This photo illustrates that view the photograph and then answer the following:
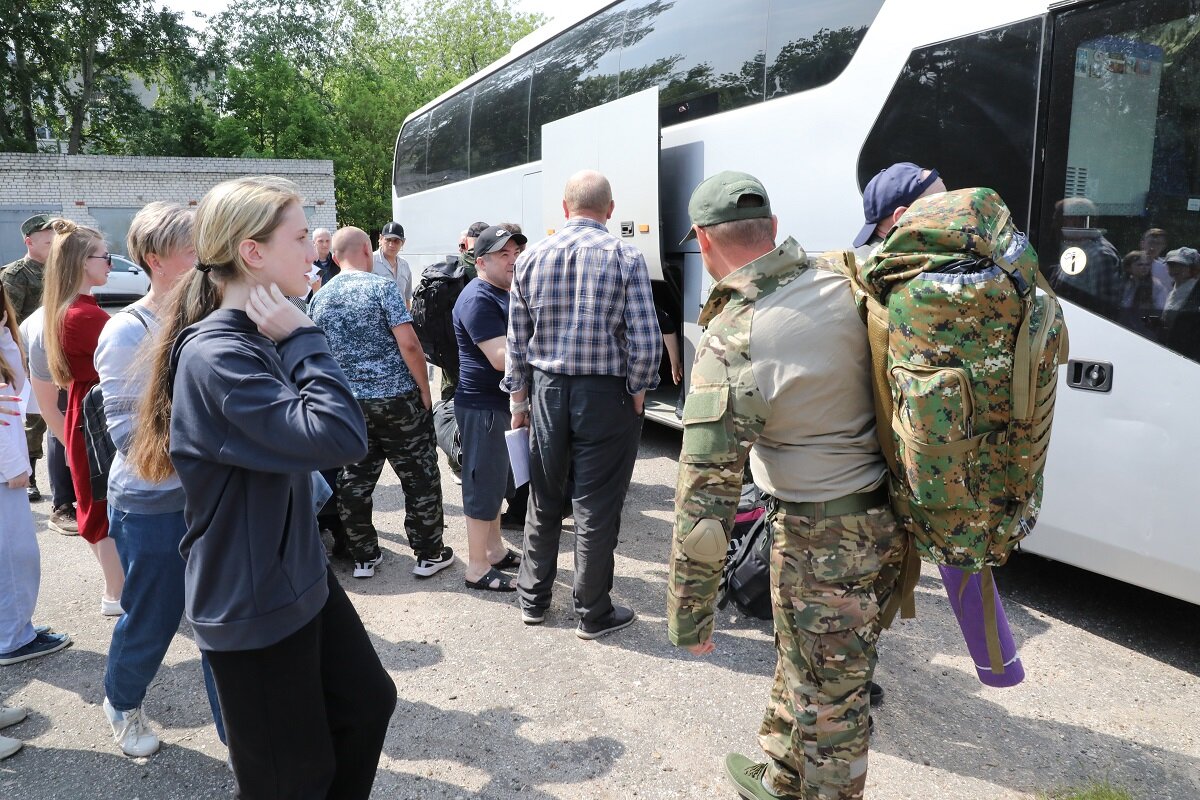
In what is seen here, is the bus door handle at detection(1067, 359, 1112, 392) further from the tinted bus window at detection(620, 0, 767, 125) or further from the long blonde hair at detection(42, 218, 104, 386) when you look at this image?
the long blonde hair at detection(42, 218, 104, 386)

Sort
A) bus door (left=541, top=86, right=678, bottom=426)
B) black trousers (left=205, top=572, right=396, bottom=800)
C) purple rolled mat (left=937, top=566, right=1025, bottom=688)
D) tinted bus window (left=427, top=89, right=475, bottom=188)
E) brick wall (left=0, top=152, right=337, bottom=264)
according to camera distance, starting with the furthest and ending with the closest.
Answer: brick wall (left=0, top=152, right=337, bottom=264), tinted bus window (left=427, top=89, right=475, bottom=188), bus door (left=541, top=86, right=678, bottom=426), purple rolled mat (left=937, top=566, right=1025, bottom=688), black trousers (left=205, top=572, right=396, bottom=800)

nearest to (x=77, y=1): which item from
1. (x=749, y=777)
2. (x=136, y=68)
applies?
(x=136, y=68)

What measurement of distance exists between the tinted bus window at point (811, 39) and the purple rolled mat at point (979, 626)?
354 centimetres

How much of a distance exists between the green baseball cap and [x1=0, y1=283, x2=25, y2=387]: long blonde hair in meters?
2.96

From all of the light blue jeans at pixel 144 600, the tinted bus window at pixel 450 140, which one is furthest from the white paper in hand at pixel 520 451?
the tinted bus window at pixel 450 140

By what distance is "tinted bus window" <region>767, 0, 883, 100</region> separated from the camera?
486 cm

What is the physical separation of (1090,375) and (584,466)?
227 cm

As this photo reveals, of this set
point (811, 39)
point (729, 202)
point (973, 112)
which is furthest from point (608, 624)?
point (811, 39)

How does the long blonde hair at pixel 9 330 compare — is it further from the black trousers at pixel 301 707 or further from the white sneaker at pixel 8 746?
the black trousers at pixel 301 707

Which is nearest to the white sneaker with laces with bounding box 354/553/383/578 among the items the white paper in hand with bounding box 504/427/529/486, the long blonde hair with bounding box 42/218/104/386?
the white paper in hand with bounding box 504/427/529/486


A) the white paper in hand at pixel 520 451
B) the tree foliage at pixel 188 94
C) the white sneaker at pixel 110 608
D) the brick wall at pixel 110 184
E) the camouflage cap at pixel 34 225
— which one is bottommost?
the white sneaker at pixel 110 608

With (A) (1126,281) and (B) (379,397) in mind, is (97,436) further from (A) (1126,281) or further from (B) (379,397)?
(A) (1126,281)

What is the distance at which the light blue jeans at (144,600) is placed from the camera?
2738 millimetres

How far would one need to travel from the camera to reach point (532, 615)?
4059 mm
